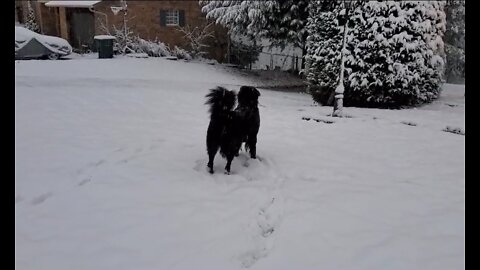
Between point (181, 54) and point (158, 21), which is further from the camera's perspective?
point (158, 21)

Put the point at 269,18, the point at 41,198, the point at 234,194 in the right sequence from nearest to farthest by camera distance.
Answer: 1. the point at 41,198
2. the point at 234,194
3. the point at 269,18

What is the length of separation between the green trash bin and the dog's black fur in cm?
1245

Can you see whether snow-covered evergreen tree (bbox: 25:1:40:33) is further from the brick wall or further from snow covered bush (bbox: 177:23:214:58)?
snow covered bush (bbox: 177:23:214:58)

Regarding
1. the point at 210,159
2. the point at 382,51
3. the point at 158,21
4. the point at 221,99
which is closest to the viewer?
the point at 221,99

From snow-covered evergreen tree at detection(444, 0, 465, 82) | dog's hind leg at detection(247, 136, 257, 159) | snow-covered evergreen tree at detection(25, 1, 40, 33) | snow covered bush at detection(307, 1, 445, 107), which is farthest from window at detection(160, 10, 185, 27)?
dog's hind leg at detection(247, 136, 257, 159)

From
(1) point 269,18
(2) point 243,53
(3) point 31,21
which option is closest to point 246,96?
(1) point 269,18

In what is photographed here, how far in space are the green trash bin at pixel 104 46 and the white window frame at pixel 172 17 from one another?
14.9 feet

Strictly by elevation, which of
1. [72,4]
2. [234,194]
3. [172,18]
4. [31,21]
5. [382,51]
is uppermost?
[72,4]

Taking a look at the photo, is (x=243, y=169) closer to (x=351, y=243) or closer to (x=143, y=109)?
(x=351, y=243)

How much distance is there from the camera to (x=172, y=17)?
19812 mm

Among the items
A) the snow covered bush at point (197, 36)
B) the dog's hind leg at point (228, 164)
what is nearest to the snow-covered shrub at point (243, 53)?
the snow covered bush at point (197, 36)

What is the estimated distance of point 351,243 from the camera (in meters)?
3.28

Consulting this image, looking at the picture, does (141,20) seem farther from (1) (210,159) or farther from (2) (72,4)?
(1) (210,159)

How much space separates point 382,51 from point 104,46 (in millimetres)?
10794
